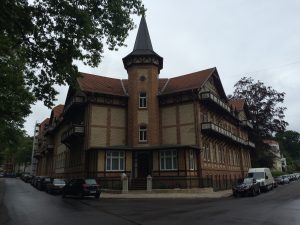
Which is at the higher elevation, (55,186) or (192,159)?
(192,159)

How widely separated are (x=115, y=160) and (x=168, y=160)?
5219 millimetres

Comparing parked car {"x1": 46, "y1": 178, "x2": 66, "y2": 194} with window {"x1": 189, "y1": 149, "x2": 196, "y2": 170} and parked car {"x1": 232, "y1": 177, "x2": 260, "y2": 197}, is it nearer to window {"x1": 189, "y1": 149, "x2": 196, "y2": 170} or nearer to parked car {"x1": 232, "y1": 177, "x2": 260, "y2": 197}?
window {"x1": 189, "y1": 149, "x2": 196, "y2": 170}

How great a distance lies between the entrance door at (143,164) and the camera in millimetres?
33125

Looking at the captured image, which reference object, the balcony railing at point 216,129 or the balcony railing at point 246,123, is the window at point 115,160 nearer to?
the balcony railing at point 216,129

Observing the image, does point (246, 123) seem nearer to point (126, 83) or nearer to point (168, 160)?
point (126, 83)

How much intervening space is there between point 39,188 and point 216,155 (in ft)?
66.4

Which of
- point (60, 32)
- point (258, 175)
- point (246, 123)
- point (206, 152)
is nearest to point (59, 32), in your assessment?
point (60, 32)

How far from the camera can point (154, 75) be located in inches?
1403

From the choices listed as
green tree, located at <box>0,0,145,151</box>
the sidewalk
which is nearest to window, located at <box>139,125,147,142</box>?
the sidewalk

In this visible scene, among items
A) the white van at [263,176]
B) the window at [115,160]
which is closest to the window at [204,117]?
the white van at [263,176]

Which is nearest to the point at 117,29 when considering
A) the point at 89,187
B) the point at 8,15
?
the point at 8,15

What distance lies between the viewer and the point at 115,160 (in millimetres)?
32375

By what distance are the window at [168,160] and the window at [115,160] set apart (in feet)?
12.9

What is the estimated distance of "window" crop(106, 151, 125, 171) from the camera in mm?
31906
